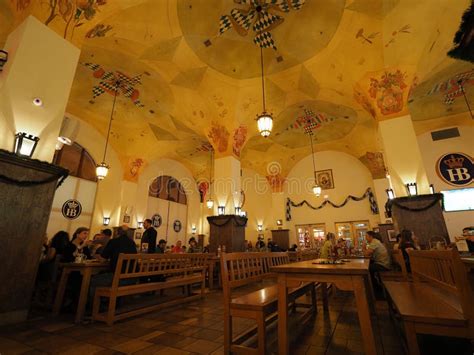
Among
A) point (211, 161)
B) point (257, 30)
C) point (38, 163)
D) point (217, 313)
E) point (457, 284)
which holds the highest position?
point (257, 30)

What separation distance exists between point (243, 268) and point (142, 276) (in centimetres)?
190

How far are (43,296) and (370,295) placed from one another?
537cm

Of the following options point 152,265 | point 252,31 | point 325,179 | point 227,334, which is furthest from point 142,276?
point 325,179

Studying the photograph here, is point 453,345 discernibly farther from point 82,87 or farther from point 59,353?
point 82,87

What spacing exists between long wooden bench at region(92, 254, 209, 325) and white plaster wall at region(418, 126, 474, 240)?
10.6 metres

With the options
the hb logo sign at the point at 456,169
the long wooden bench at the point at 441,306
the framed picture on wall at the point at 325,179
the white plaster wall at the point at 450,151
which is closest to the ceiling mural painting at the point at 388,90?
the white plaster wall at the point at 450,151

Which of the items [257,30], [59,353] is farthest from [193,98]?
[59,353]

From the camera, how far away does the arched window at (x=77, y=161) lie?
8539 mm

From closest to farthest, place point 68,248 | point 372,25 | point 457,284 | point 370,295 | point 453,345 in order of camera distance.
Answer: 1. point 457,284
2. point 453,345
3. point 370,295
4. point 68,248
5. point 372,25

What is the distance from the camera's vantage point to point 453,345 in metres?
1.95

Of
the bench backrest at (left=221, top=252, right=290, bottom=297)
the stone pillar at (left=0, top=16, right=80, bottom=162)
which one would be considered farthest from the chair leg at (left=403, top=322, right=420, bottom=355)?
the stone pillar at (left=0, top=16, right=80, bottom=162)

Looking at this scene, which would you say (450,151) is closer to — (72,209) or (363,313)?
(363,313)

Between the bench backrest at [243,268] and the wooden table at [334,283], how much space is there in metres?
0.46

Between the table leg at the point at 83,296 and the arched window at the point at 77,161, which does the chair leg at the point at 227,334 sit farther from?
the arched window at the point at 77,161
